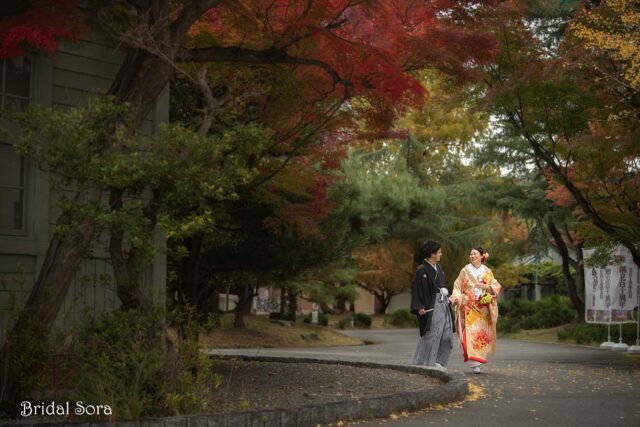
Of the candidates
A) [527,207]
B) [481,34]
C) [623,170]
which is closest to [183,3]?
[481,34]

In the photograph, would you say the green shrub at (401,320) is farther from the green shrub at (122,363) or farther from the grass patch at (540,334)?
the green shrub at (122,363)

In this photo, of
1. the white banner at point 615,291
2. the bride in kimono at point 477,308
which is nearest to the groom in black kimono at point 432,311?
the bride in kimono at point 477,308

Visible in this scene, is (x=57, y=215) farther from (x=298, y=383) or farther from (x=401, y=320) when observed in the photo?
(x=401, y=320)

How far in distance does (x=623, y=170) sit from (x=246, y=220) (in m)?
7.97

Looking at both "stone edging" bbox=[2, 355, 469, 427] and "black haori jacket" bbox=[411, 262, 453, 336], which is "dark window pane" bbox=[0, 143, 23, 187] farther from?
"black haori jacket" bbox=[411, 262, 453, 336]

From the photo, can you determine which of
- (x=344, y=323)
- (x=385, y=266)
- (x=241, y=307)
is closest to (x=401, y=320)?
(x=385, y=266)

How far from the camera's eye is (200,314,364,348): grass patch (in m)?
24.5

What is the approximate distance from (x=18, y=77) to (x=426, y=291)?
22.8 feet

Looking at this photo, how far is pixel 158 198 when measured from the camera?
736 centimetres

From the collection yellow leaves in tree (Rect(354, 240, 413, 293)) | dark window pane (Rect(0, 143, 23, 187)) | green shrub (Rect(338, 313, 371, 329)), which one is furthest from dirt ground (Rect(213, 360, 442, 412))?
green shrub (Rect(338, 313, 371, 329))

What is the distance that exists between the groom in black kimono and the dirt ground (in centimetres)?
63

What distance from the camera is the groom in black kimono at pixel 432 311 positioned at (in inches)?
516

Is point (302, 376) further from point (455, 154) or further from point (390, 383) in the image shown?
point (455, 154)

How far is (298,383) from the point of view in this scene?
11.1 meters
